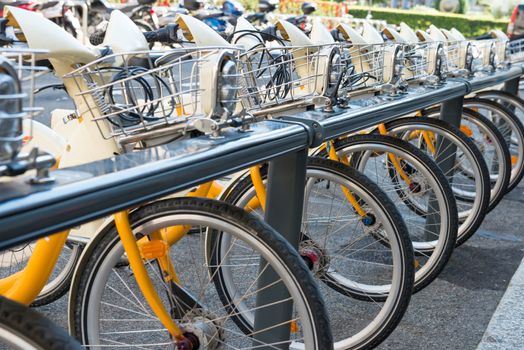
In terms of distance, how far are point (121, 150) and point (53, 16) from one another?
9.66m

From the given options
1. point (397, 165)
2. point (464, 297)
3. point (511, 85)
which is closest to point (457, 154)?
point (397, 165)

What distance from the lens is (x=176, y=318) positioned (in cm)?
221

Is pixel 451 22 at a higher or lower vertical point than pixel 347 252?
lower

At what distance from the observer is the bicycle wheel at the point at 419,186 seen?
10.1 ft

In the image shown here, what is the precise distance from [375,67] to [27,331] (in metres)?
2.82

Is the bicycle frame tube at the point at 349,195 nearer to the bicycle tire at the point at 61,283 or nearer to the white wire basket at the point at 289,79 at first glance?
the white wire basket at the point at 289,79

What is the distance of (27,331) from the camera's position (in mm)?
1279

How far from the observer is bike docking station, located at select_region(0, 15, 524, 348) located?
134 centimetres

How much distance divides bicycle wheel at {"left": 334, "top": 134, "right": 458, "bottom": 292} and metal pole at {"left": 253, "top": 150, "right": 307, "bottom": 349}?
871 mm

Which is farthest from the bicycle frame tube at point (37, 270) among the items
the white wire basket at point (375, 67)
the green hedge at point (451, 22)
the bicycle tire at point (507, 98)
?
the green hedge at point (451, 22)

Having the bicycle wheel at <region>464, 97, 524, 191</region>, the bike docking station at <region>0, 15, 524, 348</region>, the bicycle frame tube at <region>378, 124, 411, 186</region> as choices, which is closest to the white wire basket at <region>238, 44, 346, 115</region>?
the bike docking station at <region>0, 15, 524, 348</region>

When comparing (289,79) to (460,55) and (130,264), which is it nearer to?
(130,264)

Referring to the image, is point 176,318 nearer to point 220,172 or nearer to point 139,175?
point 220,172

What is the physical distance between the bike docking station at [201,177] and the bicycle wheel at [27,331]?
0.11m
